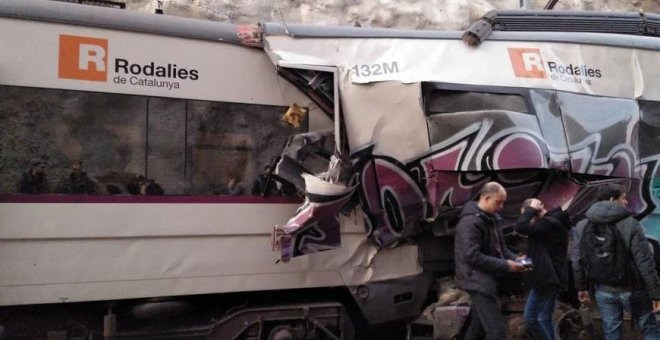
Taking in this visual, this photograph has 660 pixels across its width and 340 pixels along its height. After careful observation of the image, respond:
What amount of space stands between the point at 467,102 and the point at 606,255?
1.63m

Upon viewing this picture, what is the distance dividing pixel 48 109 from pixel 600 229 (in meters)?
4.18

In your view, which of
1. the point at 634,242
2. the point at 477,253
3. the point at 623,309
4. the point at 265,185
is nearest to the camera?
the point at 477,253

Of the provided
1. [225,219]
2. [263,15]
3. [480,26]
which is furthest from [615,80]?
[263,15]

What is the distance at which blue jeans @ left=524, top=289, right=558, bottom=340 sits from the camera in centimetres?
500

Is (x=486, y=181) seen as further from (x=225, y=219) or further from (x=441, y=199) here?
(x=225, y=219)

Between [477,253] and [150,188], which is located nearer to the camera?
[477,253]

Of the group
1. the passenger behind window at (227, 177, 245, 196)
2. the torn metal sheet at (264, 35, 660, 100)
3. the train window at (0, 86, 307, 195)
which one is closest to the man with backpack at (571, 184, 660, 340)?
the torn metal sheet at (264, 35, 660, 100)

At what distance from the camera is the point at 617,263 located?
4598 millimetres

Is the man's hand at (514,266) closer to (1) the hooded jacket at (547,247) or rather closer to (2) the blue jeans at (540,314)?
(1) the hooded jacket at (547,247)

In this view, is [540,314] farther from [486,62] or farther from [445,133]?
[486,62]

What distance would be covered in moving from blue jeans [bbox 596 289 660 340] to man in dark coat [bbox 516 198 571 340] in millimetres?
363

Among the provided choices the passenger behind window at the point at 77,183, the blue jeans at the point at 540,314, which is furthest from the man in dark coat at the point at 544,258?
the passenger behind window at the point at 77,183

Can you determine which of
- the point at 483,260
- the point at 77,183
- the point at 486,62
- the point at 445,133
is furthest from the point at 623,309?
the point at 77,183

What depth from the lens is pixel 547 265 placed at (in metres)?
4.93
